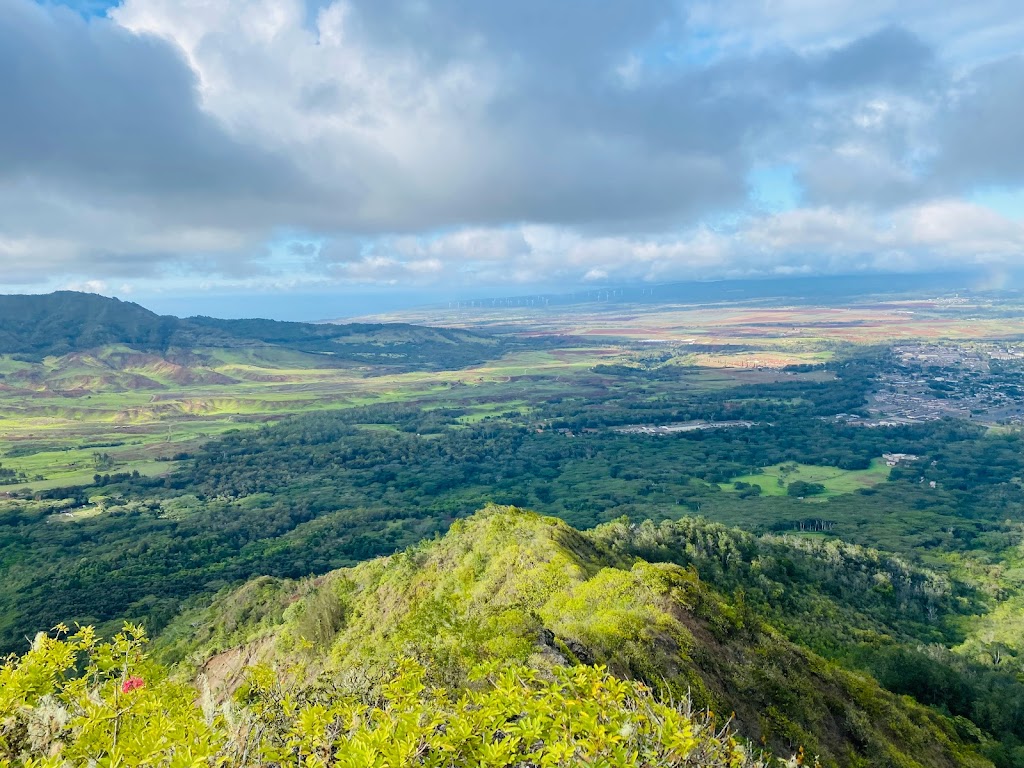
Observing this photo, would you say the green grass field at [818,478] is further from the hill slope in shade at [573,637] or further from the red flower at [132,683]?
the red flower at [132,683]

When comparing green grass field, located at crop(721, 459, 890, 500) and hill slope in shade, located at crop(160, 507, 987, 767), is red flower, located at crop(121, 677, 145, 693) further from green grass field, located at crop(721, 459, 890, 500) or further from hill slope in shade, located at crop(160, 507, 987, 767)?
green grass field, located at crop(721, 459, 890, 500)

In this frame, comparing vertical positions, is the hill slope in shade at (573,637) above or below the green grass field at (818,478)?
above

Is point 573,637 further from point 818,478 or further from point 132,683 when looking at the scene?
point 818,478

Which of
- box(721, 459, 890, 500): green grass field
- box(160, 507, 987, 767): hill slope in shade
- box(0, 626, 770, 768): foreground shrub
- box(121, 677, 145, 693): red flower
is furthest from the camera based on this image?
box(721, 459, 890, 500): green grass field

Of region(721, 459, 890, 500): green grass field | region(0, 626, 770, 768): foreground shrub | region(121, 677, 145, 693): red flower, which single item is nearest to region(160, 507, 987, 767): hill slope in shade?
region(121, 677, 145, 693): red flower

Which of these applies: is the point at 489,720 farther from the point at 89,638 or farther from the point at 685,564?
the point at 685,564

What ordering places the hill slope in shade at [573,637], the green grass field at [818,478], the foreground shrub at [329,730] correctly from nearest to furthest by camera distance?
the foreground shrub at [329,730] < the hill slope in shade at [573,637] < the green grass field at [818,478]

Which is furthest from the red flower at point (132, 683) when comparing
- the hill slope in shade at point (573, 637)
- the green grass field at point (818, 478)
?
the green grass field at point (818, 478)

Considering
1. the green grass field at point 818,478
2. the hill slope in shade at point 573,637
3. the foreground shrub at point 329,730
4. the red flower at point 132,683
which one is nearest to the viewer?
the foreground shrub at point 329,730

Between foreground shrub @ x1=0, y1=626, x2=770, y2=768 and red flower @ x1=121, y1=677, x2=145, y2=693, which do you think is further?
red flower @ x1=121, y1=677, x2=145, y2=693
